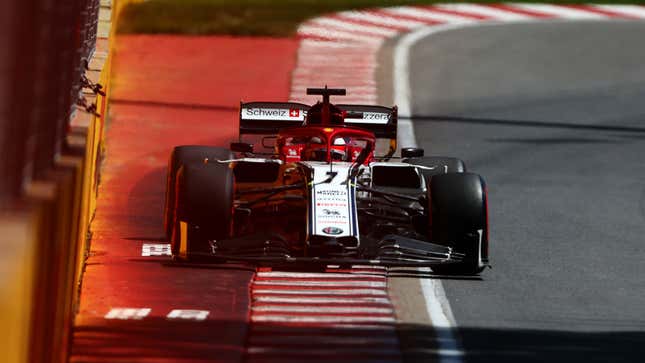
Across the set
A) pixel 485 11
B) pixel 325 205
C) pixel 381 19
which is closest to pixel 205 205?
pixel 325 205

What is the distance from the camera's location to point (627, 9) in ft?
105

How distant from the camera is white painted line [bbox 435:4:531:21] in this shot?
30509mm

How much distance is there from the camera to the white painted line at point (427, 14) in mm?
29953

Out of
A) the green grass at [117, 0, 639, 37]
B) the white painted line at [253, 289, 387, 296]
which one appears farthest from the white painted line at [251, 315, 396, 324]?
the green grass at [117, 0, 639, 37]

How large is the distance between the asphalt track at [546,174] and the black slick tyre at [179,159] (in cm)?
207

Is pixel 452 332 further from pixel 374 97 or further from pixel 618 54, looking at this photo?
pixel 618 54

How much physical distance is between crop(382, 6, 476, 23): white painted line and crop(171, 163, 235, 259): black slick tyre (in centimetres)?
1693

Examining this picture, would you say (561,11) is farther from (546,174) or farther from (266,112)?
(266,112)

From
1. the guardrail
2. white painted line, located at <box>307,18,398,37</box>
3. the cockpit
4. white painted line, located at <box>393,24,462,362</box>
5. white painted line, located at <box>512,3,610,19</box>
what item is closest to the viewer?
the guardrail

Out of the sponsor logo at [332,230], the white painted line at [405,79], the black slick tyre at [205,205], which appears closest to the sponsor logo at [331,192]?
the sponsor logo at [332,230]

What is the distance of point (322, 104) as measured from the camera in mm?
14961

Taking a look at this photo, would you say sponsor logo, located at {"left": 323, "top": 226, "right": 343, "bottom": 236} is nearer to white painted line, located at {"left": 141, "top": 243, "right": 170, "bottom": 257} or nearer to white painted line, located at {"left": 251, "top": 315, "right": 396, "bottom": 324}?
white painted line, located at {"left": 251, "top": 315, "right": 396, "bottom": 324}

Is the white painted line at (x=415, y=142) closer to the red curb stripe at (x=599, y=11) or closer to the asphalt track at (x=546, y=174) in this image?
the asphalt track at (x=546, y=174)

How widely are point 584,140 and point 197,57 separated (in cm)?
699
